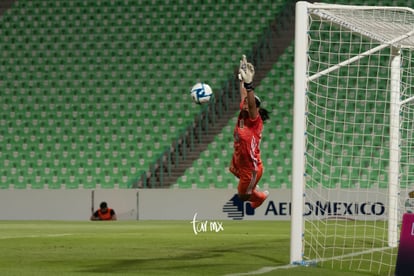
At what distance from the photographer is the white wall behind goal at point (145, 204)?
86.9 feet

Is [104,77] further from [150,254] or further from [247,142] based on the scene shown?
[150,254]

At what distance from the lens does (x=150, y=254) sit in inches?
508

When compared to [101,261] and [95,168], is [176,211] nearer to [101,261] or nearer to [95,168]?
[95,168]

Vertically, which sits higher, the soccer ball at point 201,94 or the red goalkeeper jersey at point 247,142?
the soccer ball at point 201,94

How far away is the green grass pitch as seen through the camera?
10.4 metres

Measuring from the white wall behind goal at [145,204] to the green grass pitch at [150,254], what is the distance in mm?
7985

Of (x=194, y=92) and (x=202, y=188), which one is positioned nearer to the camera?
(x=194, y=92)

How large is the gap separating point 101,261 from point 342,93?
17.3m


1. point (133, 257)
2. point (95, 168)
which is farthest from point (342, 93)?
point (133, 257)

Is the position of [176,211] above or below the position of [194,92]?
below

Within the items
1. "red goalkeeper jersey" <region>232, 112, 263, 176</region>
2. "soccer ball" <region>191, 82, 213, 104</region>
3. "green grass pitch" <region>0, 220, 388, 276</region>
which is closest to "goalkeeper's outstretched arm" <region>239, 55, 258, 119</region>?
"red goalkeeper jersey" <region>232, 112, 263, 176</region>

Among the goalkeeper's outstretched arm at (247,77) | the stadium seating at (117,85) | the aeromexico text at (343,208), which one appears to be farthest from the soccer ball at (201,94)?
the stadium seating at (117,85)

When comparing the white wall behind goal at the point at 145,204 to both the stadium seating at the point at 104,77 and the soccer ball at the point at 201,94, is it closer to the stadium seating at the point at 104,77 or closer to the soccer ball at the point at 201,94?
the stadium seating at the point at 104,77

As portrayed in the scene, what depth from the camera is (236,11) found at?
31078 mm
